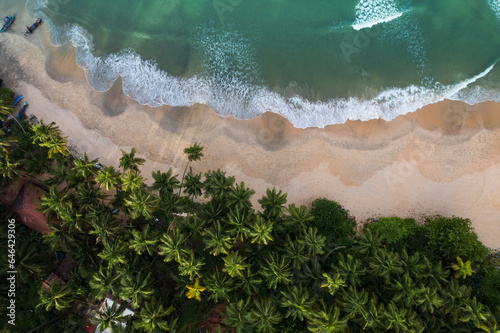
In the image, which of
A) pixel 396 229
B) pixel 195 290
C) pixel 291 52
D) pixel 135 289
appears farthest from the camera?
pixel 291 52

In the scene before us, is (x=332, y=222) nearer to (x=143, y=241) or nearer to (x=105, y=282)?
(x=143, y=241)

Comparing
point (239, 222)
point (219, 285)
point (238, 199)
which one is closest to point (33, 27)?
point (238, 199)

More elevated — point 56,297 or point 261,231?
point 261,231

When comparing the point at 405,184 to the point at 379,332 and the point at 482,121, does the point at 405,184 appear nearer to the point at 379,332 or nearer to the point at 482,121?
the point at 482,121

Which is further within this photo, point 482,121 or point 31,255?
point 482,121

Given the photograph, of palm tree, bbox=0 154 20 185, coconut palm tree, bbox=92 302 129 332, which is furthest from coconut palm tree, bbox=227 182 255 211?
palm tree, bbox=0 154 20 185

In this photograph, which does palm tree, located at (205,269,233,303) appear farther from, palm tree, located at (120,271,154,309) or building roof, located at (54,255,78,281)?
building roof, located at (54,255,78,281)

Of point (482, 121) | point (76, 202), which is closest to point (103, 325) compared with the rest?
point (76, 202)

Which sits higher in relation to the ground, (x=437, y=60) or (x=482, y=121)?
(x=437, y=60)
